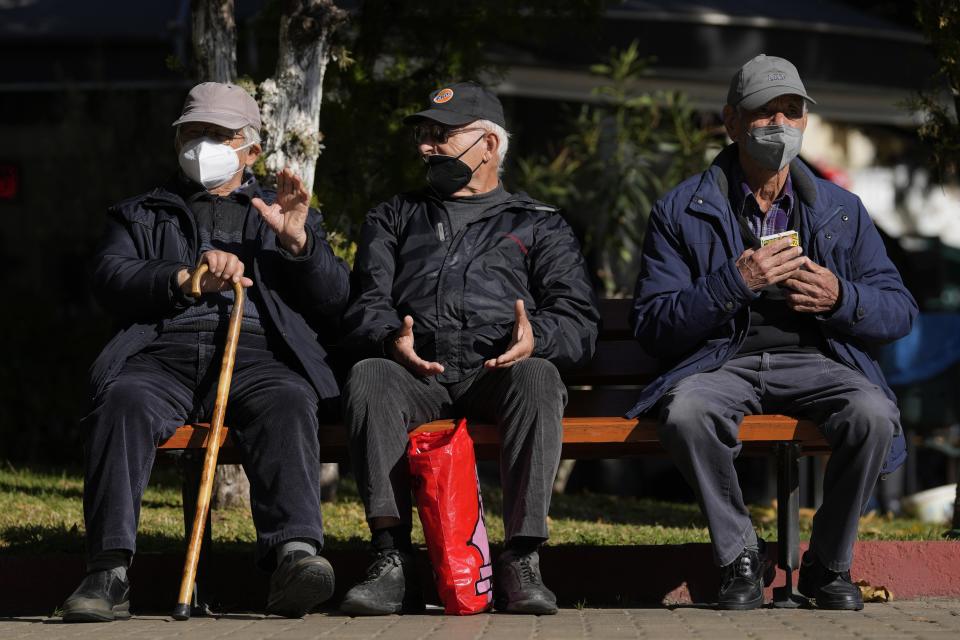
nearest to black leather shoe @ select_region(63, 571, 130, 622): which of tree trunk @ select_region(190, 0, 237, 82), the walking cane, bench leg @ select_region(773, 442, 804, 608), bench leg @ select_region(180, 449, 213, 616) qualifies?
the walking cane

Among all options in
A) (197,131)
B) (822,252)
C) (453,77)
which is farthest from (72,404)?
(822,252)

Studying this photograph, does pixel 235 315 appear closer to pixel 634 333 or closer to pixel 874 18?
pixel 634 333

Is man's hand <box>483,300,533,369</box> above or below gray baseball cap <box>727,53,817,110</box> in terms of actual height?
below

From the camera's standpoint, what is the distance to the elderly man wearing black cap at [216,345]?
474 centimetres

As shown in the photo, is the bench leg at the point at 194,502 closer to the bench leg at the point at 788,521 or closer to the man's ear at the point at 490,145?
the man's ear at the point at 490,145

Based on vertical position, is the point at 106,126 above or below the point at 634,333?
above

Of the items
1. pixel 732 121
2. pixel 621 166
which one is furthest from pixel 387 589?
pixel 621 166

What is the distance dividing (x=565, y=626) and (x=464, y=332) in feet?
3.79

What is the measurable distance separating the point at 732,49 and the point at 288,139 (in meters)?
5.61

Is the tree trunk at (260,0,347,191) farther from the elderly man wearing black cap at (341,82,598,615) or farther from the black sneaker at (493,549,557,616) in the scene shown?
the black sneaker at (493,549,557,616)

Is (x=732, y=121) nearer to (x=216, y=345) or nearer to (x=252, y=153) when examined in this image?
(x=252, y=153)

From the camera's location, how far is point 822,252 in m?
5.27

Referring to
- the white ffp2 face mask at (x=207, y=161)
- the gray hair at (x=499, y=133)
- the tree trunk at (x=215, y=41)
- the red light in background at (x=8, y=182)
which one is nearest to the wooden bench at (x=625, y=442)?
the gray hair at (x=499, y=133)

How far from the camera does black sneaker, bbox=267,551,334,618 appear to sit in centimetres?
461
